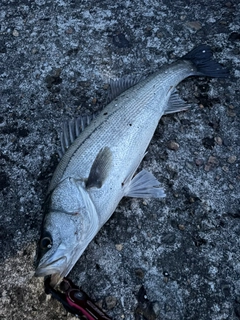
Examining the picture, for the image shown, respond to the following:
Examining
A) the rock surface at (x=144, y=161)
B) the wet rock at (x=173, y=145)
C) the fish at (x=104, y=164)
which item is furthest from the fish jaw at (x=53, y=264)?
the wet rock at (x=173, y=145)

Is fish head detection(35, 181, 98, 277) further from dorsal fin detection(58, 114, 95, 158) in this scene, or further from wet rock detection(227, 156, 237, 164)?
wet rock detection(227, 156, 237, 164)

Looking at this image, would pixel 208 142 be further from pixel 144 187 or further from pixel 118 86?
pixel 118 86

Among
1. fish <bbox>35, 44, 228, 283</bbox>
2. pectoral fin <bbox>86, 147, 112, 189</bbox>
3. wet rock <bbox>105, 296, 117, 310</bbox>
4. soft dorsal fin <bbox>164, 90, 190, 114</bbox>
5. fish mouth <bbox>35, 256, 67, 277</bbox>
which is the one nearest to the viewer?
fish mouth <bbox>35, 256, 67, 277</bbox>

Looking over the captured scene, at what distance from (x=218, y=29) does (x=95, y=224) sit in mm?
2746

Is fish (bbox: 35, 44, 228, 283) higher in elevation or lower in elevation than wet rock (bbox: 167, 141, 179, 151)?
higher

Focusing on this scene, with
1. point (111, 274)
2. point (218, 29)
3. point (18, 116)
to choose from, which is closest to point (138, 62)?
point (218, 29)

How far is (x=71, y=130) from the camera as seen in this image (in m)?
3.14

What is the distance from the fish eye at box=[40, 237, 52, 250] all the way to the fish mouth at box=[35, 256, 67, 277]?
4.3 inches

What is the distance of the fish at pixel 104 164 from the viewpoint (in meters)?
2.49

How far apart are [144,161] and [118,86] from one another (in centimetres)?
81

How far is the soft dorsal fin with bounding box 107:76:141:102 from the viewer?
339cm

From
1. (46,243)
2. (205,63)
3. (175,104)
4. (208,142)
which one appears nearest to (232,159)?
(208,142)

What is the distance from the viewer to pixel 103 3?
4270 millimetres

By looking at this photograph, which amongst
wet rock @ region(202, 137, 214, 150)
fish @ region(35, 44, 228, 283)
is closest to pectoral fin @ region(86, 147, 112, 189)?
fish @ region(35, 44, 228, 283)
